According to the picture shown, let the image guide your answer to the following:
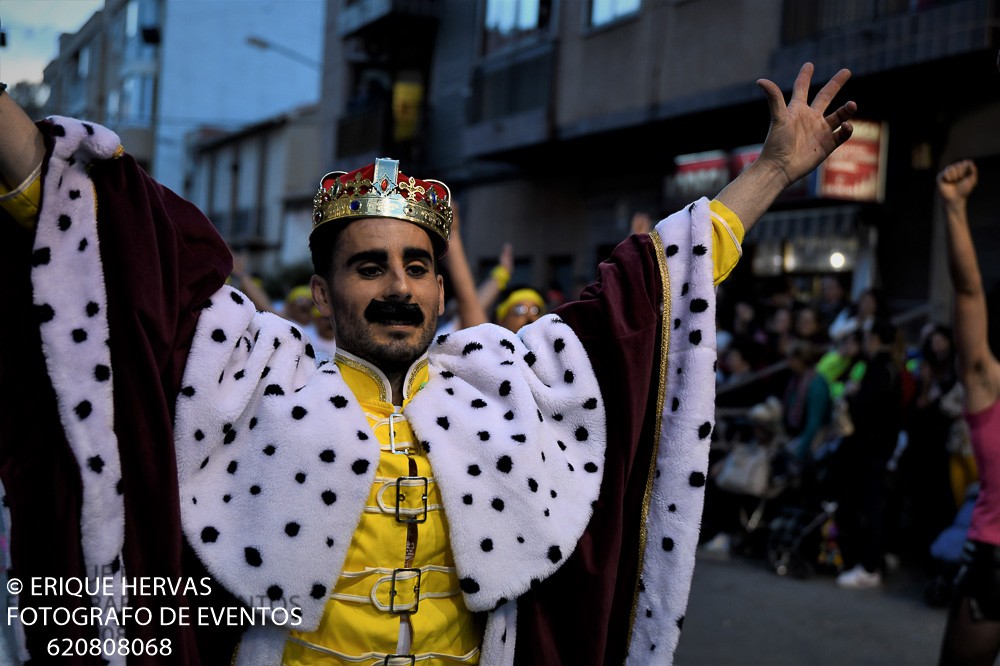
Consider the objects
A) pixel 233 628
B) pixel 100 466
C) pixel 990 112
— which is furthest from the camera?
pixel 990 112

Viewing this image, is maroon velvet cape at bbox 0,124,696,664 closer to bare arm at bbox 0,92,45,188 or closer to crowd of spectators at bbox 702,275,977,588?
bare arm at bbox 0,92,45,188

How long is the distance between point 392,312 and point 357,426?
11.2 inches

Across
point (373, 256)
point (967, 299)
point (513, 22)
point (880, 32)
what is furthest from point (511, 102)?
point (373, 256)

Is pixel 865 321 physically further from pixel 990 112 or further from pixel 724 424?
pixel 990 112

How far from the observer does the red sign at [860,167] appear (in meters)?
11.4

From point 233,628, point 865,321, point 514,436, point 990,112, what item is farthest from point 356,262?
point 990,112

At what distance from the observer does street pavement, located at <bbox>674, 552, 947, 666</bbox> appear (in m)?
6.03

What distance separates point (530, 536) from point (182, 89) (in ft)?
69.8

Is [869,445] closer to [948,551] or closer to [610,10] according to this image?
[948,551]

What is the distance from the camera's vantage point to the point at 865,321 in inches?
354

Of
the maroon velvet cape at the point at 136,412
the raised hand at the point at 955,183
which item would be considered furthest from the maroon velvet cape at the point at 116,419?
the raised hand at the point at 955,183

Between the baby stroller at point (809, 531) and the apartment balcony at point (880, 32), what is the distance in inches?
175

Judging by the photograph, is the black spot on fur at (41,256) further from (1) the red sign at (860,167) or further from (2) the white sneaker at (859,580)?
(1) the red sign at (860,167)

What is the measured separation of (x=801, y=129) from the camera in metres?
2.72
